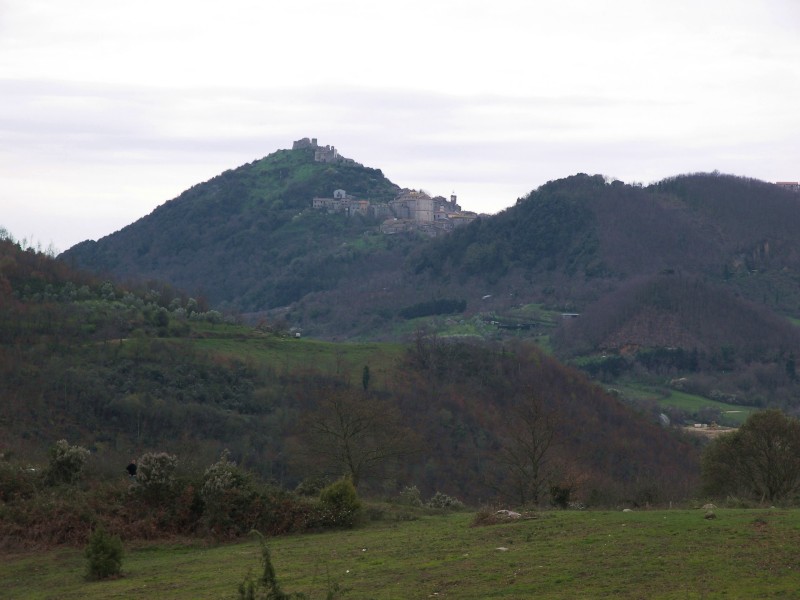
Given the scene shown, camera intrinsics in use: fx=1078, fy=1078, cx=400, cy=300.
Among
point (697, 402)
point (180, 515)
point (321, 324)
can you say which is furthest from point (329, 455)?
point (321, 324)

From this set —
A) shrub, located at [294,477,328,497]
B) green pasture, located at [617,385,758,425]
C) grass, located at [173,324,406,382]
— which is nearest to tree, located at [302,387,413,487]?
shrub, located at [294,477,328,497]

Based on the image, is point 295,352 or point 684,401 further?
point 684,401

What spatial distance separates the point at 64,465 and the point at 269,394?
1688 inches

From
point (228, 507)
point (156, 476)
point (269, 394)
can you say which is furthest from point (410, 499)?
point (269, 394)

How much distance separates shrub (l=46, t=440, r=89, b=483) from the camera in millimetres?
27859

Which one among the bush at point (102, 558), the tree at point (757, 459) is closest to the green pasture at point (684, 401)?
the tree at point (757, 459)

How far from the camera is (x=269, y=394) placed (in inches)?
2793

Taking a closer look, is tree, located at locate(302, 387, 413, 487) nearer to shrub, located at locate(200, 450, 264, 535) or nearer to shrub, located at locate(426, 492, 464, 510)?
shrub, located at locate(426, 492, 464, 510)

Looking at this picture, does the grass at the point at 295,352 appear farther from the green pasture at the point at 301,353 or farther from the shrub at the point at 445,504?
the shrub at the point at 445,504

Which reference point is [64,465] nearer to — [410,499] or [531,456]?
[410,499]

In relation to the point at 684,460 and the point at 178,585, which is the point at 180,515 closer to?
the point at 178,585

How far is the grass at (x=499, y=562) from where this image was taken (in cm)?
1755

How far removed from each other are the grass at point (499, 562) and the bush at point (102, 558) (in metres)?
0.29

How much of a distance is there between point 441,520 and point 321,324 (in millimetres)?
159462
